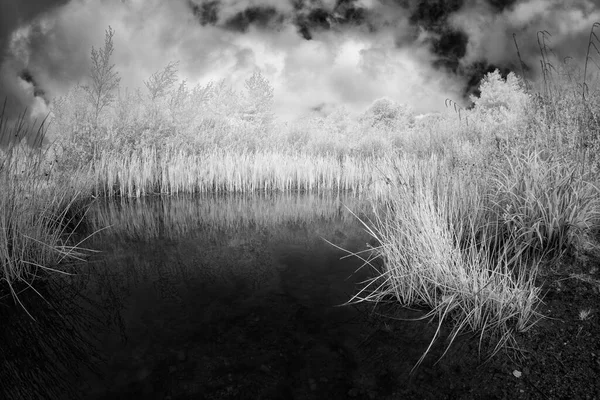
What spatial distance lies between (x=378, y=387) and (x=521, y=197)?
6.88 feet

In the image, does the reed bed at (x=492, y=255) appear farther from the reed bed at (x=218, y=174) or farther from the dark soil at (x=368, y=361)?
the reed bed at (x=218, y=174)

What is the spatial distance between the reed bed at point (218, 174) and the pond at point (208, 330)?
436cm

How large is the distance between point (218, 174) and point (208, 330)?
709cm

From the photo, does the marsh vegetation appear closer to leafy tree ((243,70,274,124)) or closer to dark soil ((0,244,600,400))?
dark soil ((0,244,600,400))

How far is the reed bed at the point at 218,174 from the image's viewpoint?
7930 mm

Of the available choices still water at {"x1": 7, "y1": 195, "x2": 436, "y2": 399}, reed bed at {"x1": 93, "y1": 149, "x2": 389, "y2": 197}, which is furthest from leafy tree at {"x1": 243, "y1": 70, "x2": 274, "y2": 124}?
still water at {"x1": 7, "y1": 195, "x2": 436, "y2": 399}

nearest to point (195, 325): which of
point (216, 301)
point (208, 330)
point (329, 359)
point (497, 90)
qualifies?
point (208, 330)

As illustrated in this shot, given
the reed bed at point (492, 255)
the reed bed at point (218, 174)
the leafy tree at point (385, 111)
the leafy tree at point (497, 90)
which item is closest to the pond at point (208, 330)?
the reed bed at point (492, 255)

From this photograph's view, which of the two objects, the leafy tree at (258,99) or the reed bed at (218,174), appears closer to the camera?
the reed bed at (218,174)

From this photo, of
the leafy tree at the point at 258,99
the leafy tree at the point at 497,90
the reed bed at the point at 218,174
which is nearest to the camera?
the reed bed at the point at 218,174

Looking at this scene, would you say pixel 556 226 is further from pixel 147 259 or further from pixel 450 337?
pixel 147 259

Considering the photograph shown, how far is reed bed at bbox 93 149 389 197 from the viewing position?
7930 millimetres

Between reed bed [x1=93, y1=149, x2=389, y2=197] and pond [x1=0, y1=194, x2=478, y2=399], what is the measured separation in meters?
4.36

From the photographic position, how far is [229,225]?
5.23 metres
